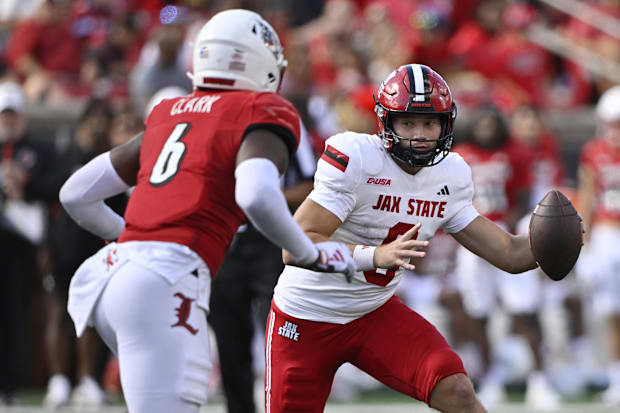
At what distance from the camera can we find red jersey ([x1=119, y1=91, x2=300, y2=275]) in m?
3.43

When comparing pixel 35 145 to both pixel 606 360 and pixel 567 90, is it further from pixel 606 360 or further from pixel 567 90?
pixel 567 90

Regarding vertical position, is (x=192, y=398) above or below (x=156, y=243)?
below

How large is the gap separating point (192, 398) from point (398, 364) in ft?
3.36

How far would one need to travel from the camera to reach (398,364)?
4047 millimetres

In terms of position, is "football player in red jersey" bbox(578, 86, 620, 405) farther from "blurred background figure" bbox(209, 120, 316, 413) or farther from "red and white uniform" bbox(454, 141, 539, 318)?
"blurred background figure" bbox(209, 120, 316, 413)

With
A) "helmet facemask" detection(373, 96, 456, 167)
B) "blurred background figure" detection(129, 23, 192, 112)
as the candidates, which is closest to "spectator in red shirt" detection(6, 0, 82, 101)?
"blurred background figure" detection(129, 23, 192, 112)

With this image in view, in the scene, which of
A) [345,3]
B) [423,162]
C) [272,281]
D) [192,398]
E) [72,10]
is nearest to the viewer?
[192,398]

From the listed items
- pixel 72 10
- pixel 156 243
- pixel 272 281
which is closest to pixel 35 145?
pixel 72 10

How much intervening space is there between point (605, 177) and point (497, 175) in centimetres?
77

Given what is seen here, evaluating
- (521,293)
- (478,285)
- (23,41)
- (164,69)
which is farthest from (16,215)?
(521,293)

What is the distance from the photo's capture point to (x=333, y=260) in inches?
131

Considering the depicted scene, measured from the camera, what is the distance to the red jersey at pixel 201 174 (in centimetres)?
343

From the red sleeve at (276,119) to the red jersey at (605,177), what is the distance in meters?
4.81

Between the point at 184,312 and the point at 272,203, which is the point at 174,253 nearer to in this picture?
the point at 184,312
